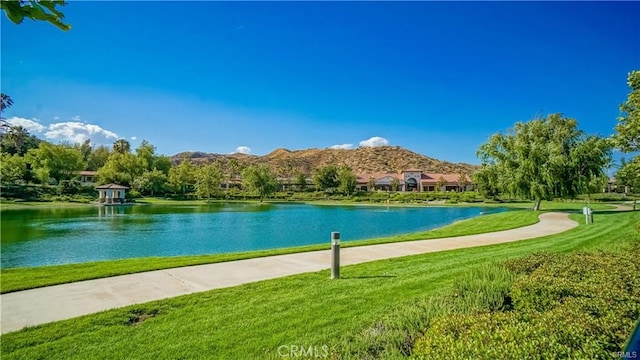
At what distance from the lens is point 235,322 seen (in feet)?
14.6

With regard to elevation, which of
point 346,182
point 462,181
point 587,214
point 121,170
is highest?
point 121,170

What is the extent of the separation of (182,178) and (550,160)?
198 ft

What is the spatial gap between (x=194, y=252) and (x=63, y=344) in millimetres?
10095

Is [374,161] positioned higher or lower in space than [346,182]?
higher

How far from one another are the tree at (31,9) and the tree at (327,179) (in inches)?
2926

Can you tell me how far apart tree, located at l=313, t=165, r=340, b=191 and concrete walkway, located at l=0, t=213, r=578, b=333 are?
6617 centimetres

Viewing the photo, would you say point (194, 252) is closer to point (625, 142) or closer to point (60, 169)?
point (625, 142)

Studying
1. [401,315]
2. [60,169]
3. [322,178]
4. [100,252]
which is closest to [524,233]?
[401,315]

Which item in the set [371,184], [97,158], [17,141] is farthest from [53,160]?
[371,184]

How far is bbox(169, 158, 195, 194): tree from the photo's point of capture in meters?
67.6

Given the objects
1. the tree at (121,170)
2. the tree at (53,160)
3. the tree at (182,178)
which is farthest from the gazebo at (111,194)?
the tree at (182,178)

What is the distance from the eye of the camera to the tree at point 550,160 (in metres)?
24.9

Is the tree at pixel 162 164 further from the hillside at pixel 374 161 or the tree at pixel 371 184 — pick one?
the hillside at pixel 374 161

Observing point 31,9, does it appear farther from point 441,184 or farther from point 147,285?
point 441,184
